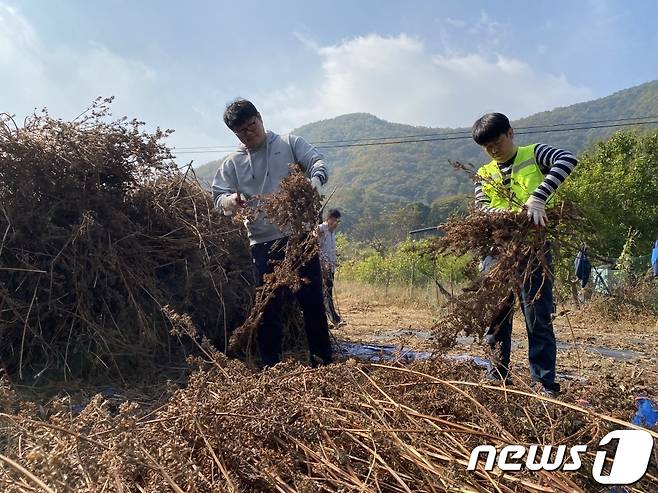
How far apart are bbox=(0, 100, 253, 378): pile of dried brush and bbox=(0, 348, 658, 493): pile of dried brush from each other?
5.09 ft

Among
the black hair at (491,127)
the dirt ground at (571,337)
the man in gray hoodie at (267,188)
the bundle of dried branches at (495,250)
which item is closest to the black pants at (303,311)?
the man in gray hoodie at (267,188)

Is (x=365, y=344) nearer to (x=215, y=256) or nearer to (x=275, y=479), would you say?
(x=215, y=256)

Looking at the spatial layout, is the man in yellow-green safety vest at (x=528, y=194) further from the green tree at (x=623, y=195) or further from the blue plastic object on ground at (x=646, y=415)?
the green tree at (x=623, y=195)

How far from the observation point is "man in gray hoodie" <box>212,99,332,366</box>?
316 centimetres

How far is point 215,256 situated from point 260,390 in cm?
236

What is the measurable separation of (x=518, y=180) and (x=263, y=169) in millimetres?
1578

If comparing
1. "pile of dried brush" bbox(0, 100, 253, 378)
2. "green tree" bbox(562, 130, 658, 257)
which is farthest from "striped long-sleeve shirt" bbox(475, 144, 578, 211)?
"green tree" bbox(562, 130, 658, 257)

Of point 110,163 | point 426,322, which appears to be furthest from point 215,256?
point 426,322

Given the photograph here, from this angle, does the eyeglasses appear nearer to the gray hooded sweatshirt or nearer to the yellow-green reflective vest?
the gray hooded sweatshirt

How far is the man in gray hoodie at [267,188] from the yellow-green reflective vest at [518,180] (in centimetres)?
100

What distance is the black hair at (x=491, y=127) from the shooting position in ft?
8.99

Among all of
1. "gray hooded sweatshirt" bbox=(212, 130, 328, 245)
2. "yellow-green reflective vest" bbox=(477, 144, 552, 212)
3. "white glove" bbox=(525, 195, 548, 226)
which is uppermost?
"gray hooded sweatshirt" bbox=(212, 130, 328, 245)

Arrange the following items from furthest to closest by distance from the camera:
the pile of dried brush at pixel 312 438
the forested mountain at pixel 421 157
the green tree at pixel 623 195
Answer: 1. the forested mountain at pixel 421 157
2. the green tree at pixel 623 195
3. the pile of dried brush at pixel 312 438

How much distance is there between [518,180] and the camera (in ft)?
8.98
